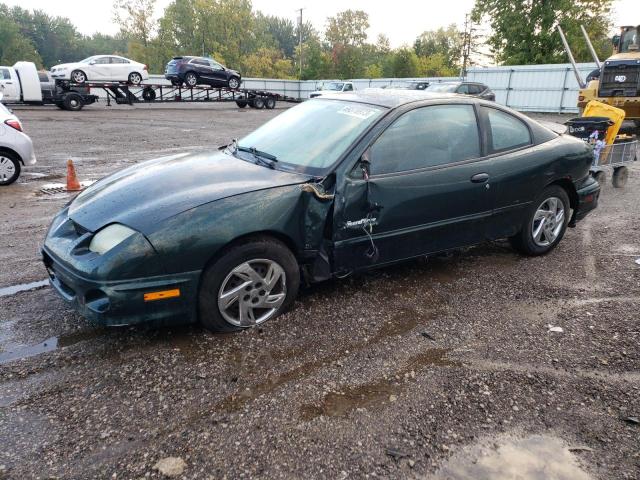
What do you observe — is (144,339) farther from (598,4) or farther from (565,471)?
(598,4)

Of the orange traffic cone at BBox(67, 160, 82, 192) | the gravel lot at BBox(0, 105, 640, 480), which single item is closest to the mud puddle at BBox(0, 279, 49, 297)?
the gravel lot at BBox(0, 105, 640, 480)

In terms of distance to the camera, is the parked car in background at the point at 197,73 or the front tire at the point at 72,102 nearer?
the front tire at the point at 72,102

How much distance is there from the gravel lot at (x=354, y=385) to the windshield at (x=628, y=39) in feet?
45.6

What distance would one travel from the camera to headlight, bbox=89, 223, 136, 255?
2.89 meters

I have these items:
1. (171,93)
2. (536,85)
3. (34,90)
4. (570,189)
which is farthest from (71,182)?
(536,85)

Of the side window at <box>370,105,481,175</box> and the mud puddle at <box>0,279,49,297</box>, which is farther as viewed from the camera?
the mud puddle at <box>0,279,49,297</box>

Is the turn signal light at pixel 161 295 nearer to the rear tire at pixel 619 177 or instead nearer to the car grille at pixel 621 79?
the rear tire at pixel 619 177

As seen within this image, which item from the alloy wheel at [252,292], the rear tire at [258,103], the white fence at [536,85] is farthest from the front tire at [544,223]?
the rear tire at [258,103]

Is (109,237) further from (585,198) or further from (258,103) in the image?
Answer: (258,103)

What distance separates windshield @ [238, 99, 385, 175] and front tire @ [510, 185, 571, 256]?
78.4 inches

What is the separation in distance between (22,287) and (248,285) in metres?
2.14

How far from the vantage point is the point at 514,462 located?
2.29 meters

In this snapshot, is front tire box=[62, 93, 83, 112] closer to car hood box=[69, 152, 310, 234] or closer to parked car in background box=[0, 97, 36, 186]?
parked car in background box=[0, 97, 36, 186]

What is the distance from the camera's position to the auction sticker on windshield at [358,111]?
12.4ft
